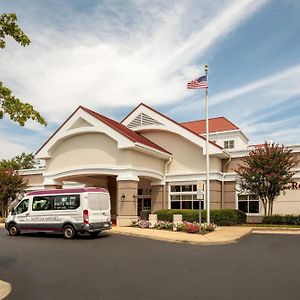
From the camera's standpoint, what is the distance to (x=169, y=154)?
31406 mm

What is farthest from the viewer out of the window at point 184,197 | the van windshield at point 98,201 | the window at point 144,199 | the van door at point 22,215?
the window at point 144,199

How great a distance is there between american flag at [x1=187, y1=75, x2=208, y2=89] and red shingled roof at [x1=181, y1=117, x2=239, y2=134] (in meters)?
19.5

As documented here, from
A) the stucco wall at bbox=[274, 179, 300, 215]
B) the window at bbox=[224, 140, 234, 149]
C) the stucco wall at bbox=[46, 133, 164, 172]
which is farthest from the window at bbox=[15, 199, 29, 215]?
the window at bbox=[224, 140, 234, 149]

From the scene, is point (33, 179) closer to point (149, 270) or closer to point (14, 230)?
point (14, 230)

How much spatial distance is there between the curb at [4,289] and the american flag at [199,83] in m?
18.3

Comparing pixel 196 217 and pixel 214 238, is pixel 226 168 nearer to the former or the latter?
pixel 196 217

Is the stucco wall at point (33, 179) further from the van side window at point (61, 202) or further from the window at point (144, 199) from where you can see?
the van side window at point (61, 202)

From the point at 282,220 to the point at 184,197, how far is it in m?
7.42

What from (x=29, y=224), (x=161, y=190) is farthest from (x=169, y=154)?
(x=29, y=224)

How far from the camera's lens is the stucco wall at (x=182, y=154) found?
30.7 meters

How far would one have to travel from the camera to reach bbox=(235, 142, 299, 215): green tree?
2627 centimetres

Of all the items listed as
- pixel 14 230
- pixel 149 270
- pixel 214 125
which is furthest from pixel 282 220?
pixel 214 125

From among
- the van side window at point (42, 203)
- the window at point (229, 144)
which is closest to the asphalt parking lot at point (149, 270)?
the van side window at point (42, 203)

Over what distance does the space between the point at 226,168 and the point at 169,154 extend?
472 cm
